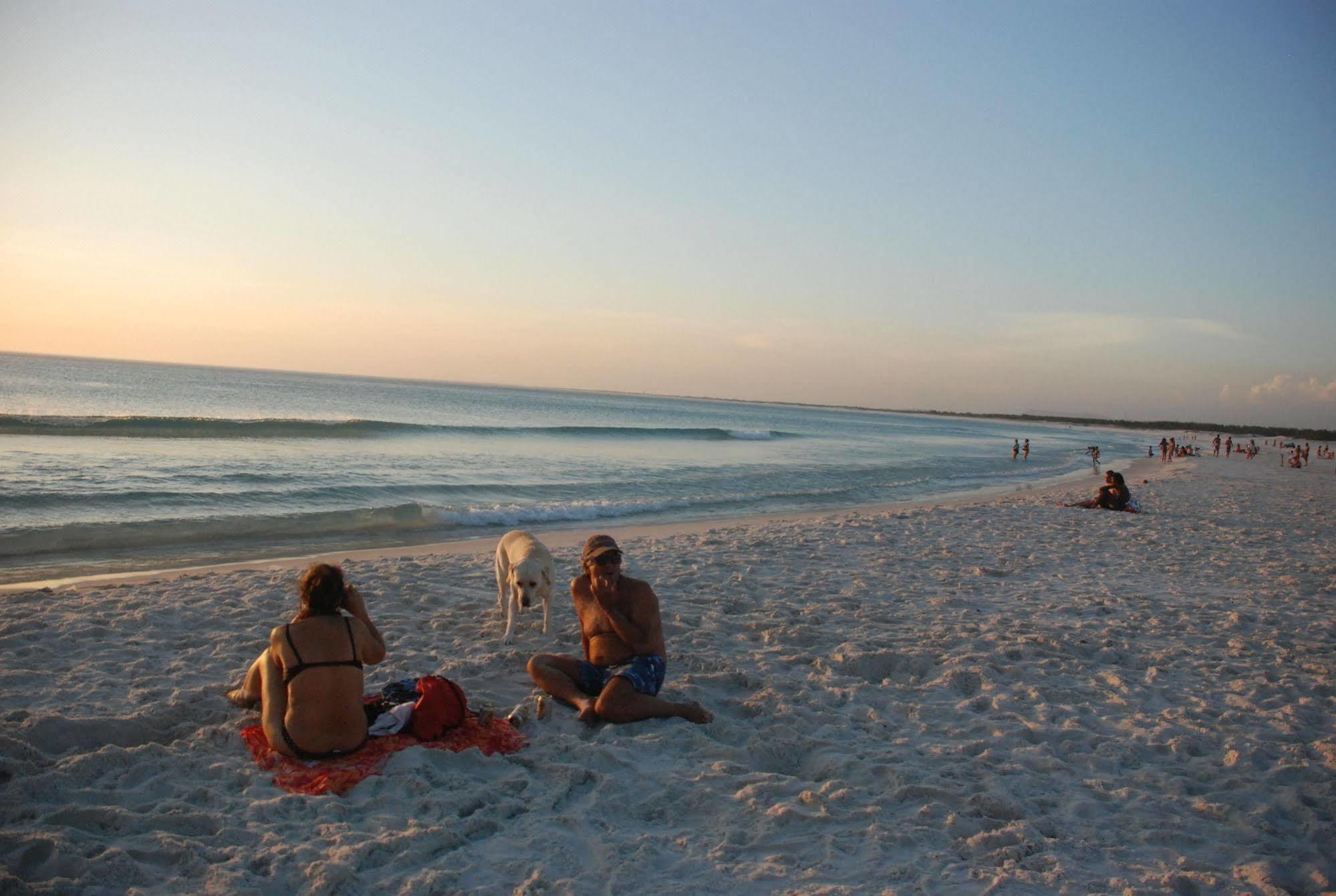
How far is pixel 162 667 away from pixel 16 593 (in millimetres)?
2933

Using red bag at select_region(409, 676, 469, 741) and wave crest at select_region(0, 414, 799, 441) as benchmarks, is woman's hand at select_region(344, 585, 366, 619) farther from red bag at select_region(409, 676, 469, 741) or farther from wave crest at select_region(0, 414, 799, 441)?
wave crest at select_region(0, 414, 799, 441)

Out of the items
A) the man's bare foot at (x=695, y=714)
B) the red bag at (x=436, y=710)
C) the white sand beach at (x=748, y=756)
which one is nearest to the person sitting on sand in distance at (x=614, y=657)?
the man's bare foot at (x=695, y=714)

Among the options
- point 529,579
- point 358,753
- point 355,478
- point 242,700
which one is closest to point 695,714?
point 358,753

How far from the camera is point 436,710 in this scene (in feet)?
14.0

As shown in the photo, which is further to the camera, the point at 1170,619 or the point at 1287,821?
the point at 1170,619

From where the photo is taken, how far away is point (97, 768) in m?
3.75

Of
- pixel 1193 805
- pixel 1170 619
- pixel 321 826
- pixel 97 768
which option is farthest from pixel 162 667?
pixel 1170 619

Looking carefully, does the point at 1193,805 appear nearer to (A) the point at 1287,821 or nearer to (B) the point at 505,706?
(A) the point at 1287,821

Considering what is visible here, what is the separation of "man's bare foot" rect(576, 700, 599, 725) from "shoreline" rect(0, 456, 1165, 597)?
4.46 m

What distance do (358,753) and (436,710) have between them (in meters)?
0.44

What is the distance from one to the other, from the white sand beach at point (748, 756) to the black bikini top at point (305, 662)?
1.59 ft

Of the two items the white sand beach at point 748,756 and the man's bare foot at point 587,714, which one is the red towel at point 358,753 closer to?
the white sand beach at point 748,756

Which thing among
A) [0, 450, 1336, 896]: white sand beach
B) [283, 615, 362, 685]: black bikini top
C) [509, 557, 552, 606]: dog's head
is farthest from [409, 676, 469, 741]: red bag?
[509, 557, 552, 606]: dog's head

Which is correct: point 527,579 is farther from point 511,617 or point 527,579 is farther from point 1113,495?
point 1113,495
